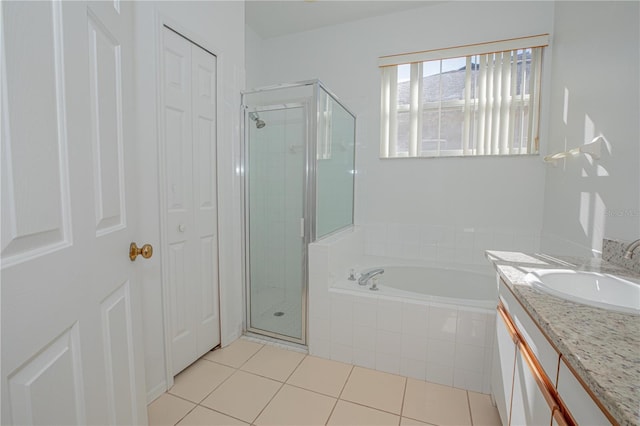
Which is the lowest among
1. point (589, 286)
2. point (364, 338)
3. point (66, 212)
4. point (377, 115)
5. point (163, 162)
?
point (364, 338)

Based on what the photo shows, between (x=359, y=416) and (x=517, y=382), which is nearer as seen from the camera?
(x=517, y=382)

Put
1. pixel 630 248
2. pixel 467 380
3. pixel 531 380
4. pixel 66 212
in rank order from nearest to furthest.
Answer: pixel 66 212 → pixel 531 380 → pixel 630 248 → pixel 467 380

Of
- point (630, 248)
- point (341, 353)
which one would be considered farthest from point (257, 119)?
point (630, 248)

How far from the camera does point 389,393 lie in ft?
5.46

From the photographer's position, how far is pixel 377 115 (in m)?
2.84

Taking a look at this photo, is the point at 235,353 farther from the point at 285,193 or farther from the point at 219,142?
the point at 219,142

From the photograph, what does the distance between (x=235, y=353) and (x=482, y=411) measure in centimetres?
151

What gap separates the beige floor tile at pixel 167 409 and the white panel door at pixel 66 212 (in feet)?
2.02

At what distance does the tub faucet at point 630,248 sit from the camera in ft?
4.04

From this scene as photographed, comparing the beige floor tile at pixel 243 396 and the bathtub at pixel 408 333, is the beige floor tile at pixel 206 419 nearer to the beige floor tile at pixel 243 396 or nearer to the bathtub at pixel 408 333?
the beige floor tile at pixel 243 396

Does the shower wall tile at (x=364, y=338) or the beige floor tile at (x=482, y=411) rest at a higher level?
the shower wall tile at (x=364, y=338)

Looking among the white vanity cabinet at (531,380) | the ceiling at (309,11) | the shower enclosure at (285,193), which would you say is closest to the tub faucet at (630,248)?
the white vanity cabinet at (531,380)

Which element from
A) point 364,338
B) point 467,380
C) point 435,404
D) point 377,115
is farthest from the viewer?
point 377,115

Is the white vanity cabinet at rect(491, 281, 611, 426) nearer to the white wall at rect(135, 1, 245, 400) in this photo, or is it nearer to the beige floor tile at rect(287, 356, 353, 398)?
the beige floor tile at rect(287, 356, 353, 398)
